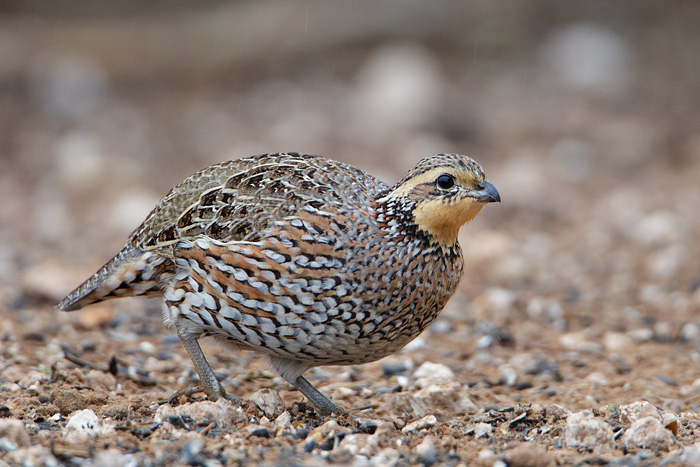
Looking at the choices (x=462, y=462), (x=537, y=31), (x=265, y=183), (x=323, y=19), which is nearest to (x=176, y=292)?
(x=265, y=183)

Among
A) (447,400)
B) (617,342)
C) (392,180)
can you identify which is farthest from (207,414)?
(392,180)

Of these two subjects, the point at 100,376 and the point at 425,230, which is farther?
the point at 100,376

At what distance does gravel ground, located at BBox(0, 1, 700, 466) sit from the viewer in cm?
465

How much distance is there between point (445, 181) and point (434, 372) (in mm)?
1660

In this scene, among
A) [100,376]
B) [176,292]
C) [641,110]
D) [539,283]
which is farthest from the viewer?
[641,110]

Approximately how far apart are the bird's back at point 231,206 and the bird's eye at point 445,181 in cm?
47

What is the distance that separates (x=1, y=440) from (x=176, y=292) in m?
1.40

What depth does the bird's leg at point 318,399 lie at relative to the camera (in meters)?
5.41

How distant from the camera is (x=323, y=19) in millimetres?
13516

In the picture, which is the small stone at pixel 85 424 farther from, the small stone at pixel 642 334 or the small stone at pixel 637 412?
the small stone at pixel 642 334

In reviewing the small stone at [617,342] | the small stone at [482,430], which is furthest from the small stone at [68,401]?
the small stone at [617,342]

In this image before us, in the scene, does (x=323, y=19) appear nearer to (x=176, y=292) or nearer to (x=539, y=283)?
(x=539, y=283)

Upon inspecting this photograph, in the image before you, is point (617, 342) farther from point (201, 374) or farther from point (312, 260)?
point (201, 374)

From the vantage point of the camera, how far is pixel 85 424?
451cm
